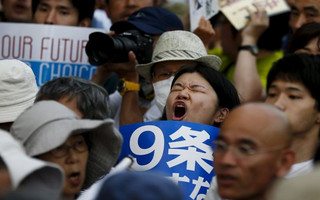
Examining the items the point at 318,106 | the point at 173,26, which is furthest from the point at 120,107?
the point at 318,106

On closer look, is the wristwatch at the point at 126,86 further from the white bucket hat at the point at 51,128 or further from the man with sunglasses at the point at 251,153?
the man with sunglasses at the point at 251,153

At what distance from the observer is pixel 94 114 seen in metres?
3.88

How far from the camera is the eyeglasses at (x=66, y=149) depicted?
354cm

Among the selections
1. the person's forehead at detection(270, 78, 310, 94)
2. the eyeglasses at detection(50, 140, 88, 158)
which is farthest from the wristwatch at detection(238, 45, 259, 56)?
the eyeglasses at detection(50, 140, 88, 158)

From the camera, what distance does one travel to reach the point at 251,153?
304 cm

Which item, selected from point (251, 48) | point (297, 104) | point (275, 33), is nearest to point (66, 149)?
point (297, 104)

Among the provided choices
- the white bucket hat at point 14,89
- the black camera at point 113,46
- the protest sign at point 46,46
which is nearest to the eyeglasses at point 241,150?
the white bucket hat at point 14,89

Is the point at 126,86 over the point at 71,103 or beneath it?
beneath

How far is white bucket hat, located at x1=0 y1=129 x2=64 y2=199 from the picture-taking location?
9.90 feet

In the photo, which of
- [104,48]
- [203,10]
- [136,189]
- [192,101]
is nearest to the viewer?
[136,189]

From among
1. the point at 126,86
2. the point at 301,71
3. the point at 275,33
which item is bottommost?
the point at 126,86

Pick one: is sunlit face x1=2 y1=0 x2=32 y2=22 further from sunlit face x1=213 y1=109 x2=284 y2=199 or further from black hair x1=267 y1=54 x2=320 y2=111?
sunlit face x1=213 y1=109 x2=284 y2=199

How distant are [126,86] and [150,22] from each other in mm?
497

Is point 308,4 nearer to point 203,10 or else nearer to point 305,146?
point 203,10
